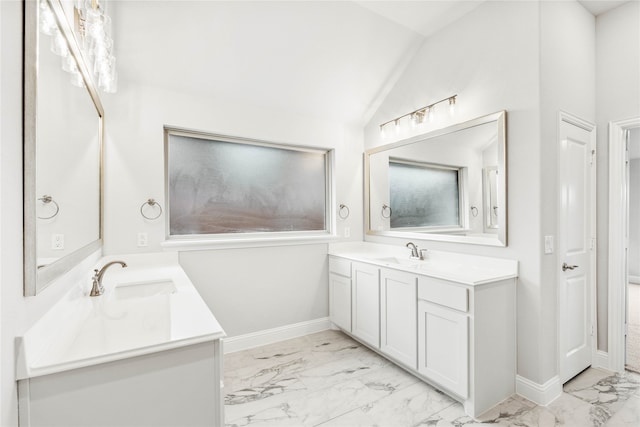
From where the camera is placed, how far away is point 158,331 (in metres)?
1.13

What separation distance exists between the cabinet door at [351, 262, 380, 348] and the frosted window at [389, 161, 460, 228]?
2.38 feet

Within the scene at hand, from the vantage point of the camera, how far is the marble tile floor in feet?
Answer: 6.32

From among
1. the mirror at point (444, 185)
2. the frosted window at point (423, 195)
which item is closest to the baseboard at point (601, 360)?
the mirror at point (444, 185)

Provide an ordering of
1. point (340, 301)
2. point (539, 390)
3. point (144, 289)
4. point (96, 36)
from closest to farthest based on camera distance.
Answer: point (96, 36), point (144, 289), point (539, 390), point (340, 301)

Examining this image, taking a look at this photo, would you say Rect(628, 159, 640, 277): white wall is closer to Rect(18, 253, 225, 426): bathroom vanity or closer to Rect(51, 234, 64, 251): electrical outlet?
Rect(18, 253, 225, 426): bathroom vanity

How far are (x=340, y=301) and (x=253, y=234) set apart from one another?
113 cm

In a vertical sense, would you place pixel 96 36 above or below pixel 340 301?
above

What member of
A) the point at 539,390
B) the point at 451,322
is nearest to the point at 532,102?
the point at 451,322

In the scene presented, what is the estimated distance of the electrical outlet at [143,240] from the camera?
8.17ft

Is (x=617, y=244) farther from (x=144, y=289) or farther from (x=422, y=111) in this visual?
(x=144, y=289)

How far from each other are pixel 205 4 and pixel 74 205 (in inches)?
63.5

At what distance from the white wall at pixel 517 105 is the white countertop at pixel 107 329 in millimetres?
2062

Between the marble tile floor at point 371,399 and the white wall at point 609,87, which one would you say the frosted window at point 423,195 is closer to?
the white wall at point 609,87

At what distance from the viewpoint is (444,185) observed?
286 centimetres
